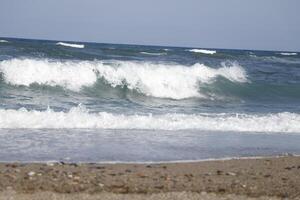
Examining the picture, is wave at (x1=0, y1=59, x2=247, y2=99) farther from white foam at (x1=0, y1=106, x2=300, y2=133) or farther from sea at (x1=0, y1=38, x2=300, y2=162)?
white foam at (x1=0, y1=106, x2=300, y2=133)

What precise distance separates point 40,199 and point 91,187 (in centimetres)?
65

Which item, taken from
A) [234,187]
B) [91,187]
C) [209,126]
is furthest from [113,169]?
[209,126]

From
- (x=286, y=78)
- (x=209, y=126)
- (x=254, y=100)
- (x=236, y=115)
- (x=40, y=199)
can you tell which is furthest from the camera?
(x=286, y=78)

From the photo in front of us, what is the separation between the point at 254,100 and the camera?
18.2m

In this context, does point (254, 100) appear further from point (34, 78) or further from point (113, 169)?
point (113, 169)

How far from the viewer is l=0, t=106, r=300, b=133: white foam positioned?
10125 millimetres

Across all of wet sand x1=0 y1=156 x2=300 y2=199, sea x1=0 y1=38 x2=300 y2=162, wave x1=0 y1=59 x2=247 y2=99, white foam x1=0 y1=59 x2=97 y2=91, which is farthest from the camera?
wave x1=0 y1=59 x2=247 y2=99

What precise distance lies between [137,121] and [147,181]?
4.97m

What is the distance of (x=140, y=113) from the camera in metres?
12.3

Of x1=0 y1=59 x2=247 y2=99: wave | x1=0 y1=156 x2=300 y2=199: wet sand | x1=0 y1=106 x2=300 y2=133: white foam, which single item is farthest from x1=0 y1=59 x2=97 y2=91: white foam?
x1=0 y1=156 x2=300 y2=199: wet sand

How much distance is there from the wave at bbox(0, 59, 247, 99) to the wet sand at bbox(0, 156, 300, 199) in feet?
33.0

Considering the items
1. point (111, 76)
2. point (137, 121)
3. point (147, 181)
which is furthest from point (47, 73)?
point (147, 181)

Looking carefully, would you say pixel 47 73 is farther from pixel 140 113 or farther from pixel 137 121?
pixel 137 121

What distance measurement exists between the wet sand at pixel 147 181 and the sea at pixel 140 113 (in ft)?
2.42
